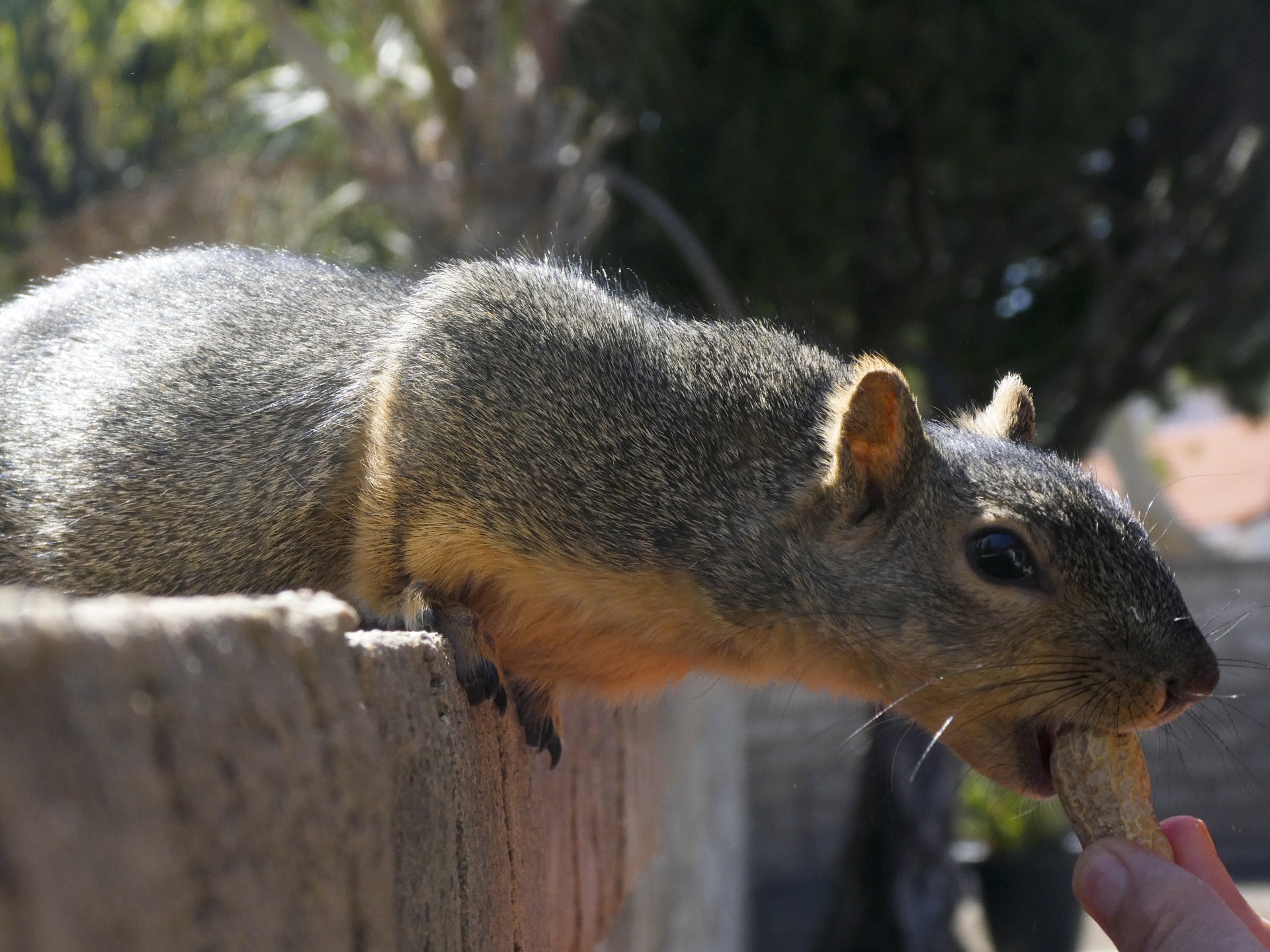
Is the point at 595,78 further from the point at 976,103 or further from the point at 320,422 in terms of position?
the point at 320,422

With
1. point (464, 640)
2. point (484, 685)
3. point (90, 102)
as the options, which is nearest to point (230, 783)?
point (484, 685)

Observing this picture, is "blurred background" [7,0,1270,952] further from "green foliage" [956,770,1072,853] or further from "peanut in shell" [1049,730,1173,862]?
"peanut in shell" [1049,730,1173,862]

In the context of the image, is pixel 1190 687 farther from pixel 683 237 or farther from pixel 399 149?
pixel 399 149

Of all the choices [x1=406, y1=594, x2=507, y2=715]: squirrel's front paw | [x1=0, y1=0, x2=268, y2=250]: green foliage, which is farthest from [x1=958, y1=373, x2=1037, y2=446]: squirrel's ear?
[x1=0, y1=0, x2=268, y2=250]: green foliage

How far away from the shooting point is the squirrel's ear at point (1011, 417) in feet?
9.21

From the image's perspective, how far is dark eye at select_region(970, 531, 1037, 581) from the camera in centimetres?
214

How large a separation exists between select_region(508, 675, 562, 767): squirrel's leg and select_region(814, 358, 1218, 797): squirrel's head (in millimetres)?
513

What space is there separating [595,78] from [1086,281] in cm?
403

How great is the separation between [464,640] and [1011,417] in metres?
1.48

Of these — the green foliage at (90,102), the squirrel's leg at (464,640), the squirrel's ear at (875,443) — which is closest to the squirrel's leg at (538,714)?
the squirrel's leg at (464,640)

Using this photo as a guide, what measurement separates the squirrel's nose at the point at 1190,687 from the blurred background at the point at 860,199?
3287 mm

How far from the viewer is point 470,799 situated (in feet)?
4.99

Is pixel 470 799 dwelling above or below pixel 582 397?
below

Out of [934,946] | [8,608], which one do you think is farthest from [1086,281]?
[8,608]
